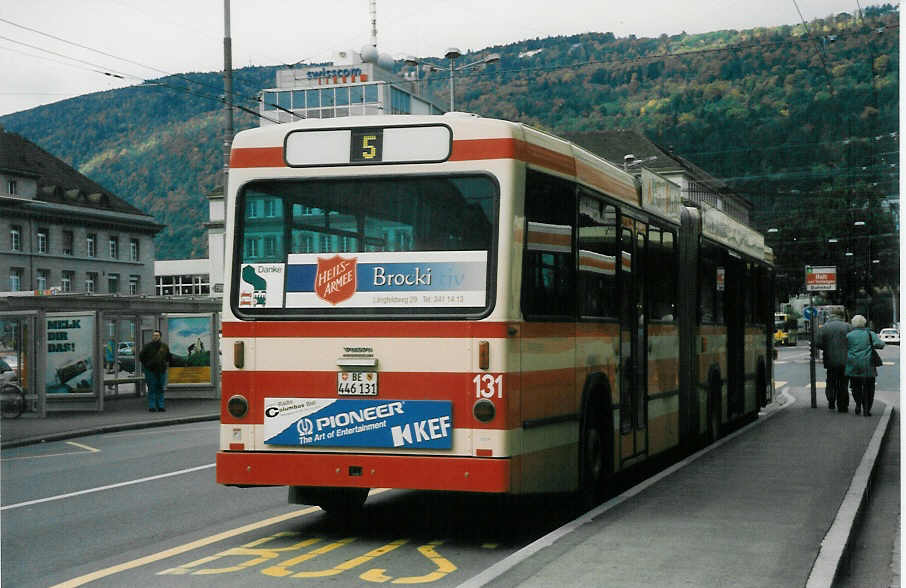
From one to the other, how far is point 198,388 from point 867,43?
17034mm

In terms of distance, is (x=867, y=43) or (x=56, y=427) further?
(x=56, y=427)

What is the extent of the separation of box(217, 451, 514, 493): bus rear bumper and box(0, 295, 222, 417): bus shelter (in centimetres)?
1513

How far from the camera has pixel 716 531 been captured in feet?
26.7

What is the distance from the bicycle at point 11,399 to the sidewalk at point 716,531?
51.1 feet

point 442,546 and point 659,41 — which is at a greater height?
point 659,41

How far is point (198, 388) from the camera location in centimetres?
2909

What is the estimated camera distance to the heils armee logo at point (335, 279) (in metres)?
8.40

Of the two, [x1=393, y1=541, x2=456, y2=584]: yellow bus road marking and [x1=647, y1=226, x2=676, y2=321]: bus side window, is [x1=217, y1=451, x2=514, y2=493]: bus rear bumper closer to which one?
[x1=393, y1=541, x2=456, y2=584]: yellow bus road marking

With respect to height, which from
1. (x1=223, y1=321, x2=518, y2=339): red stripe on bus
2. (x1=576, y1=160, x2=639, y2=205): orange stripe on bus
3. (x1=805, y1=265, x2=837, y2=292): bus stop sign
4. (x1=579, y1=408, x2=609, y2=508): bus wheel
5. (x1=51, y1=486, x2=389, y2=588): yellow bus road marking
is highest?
(x1=576, y1=160, x2=639, y2=205): orange stripe on bus

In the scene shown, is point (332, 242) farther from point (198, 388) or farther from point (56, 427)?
point (198, 388)

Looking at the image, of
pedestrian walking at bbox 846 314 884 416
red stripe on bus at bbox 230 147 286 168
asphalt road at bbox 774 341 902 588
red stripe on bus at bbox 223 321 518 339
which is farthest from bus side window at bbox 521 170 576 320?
pedestrian walking at bbox 846 314 884 416

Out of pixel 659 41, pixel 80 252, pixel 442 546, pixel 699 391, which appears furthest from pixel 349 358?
pixel 80 252

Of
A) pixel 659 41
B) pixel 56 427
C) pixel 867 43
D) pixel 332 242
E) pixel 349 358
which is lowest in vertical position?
pixel 56 427

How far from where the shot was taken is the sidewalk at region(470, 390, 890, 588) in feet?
22.0
